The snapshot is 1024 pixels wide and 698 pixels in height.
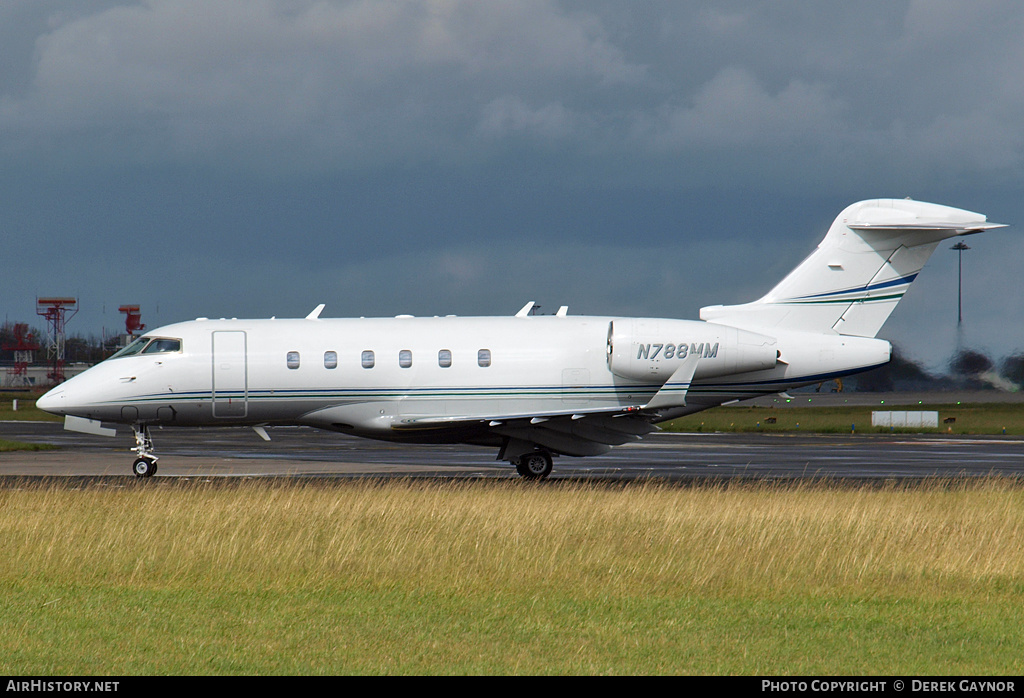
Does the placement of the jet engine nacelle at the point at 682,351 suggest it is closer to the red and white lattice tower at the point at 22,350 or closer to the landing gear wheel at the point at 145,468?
A: the landing gear wheel at the point at 145,468

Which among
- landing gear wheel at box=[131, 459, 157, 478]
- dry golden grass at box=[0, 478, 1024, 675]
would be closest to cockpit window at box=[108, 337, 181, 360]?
landing gear wheel at box=[131, 459, 157, 478]

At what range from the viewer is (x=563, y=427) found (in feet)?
75.4

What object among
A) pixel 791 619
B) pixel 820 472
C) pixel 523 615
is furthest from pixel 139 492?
pixel 820 472

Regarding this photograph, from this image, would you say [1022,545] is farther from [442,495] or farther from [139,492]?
[139,492]

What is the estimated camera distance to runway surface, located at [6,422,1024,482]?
25.2m

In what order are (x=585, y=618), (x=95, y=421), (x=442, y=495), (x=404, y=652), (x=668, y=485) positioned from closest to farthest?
(x=404, y=652) → (x=585, y=618) → (x=442, y=495) → (x=668, y=485) → (x=95, y=421)

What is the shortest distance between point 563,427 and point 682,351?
2948 mm

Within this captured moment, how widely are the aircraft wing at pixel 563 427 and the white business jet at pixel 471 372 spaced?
3cm

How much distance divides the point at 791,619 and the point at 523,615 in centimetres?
225

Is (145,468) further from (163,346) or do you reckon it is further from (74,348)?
(74,348)

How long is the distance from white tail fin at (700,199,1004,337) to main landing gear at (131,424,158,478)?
12712mm

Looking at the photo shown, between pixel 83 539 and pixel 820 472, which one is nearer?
pixel 83 539

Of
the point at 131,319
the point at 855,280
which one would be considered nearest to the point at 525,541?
the point at 855,280

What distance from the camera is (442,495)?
697 inches
